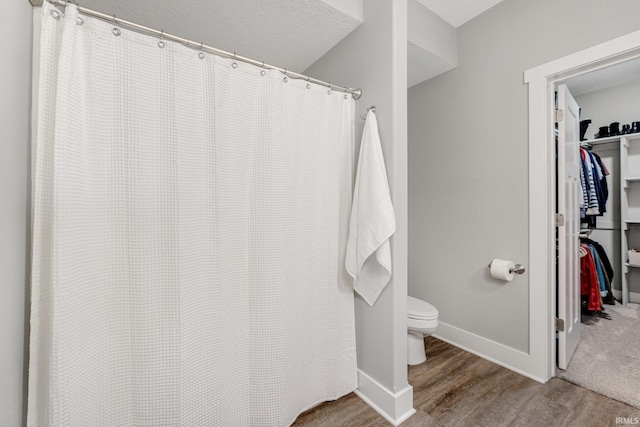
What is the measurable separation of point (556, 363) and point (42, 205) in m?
2.91

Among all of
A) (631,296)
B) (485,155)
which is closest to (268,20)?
(485,155)

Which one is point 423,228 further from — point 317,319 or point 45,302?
point 45,302

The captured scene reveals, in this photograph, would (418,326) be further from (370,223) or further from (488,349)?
(370,223)

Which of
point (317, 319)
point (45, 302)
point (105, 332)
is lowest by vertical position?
point (317, 319)

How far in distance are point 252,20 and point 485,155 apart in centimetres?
183

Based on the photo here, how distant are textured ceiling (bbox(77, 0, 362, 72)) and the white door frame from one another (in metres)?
1.23

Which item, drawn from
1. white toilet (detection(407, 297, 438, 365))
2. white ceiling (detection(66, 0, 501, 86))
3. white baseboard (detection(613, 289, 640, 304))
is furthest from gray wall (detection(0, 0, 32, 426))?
white baseboard (detection(613, 289, 640, 304))

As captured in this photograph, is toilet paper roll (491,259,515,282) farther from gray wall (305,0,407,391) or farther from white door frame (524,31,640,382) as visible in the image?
gray wall (305,0,407,391)

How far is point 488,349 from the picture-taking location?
1976 millimetres

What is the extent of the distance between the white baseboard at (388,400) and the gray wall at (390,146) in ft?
0.11

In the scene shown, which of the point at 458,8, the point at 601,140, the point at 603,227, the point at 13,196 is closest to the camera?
the point at 13,196

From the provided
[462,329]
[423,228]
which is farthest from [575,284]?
[423,228]

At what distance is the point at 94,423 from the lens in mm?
956

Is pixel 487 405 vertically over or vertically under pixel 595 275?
under
